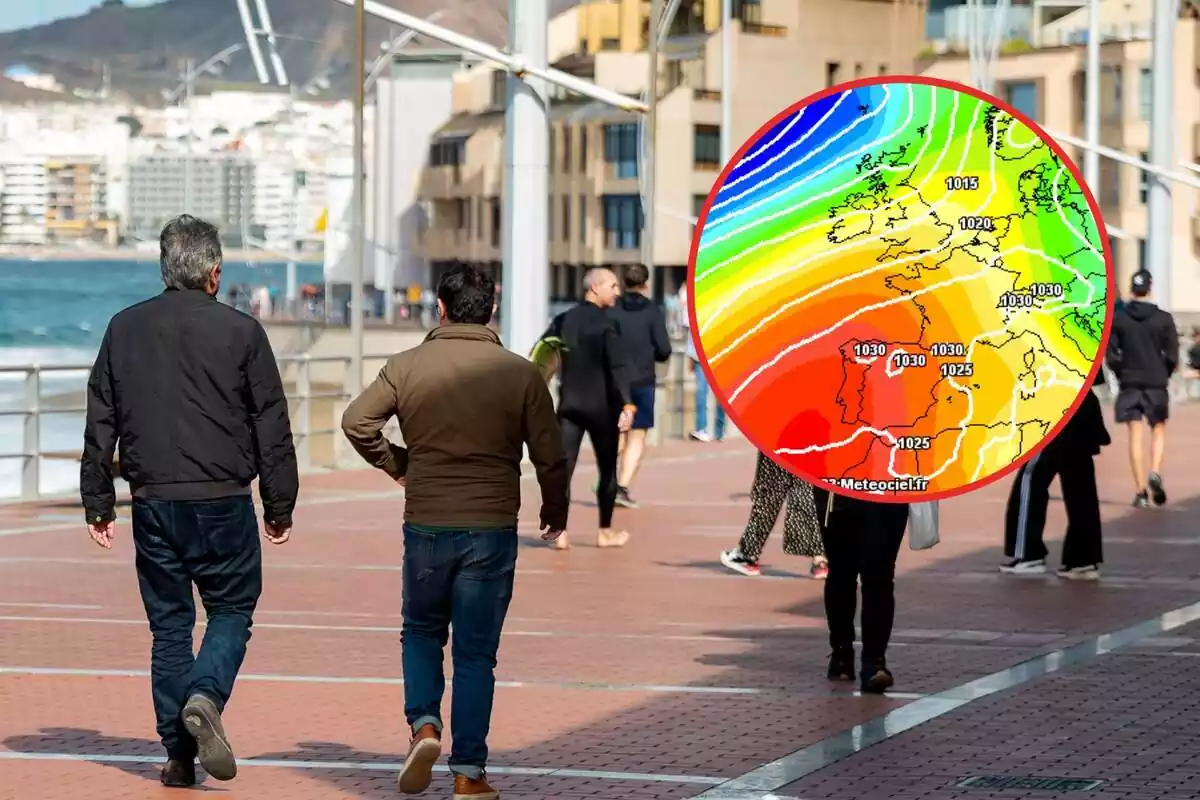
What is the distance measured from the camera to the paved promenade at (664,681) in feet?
29.7

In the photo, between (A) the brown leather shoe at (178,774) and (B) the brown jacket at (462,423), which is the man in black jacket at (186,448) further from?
(B) the brown jacket at (462,423)

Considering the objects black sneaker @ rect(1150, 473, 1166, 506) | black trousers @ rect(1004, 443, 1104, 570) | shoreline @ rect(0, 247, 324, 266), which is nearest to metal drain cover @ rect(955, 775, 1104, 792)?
black trousers @ rect(1004, 443, 1104, 570)

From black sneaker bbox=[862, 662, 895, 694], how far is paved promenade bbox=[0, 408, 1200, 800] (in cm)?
9

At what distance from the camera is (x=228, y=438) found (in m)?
8.64

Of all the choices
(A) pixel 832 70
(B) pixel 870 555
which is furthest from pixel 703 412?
(A) pixel 832 70

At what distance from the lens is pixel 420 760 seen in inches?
327

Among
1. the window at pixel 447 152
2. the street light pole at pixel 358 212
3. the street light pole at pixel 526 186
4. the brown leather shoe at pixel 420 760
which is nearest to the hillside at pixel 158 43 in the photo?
the window at pixel 447 152

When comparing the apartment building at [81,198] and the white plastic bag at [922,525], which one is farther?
the apartment building at [81,198]

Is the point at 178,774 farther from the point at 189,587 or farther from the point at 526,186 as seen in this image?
the point at 526,186

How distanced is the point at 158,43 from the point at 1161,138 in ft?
145

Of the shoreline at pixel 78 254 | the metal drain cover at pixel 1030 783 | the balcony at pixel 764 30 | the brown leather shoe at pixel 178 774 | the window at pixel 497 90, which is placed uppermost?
the balcony at pixel 764 30

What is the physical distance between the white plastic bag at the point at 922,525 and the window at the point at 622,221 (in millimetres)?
91226

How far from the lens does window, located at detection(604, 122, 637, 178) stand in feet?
336

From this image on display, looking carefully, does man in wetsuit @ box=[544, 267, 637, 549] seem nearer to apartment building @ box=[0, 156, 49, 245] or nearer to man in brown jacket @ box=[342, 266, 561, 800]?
man in brown jacket @ box=[342, 266, 561, 800]
